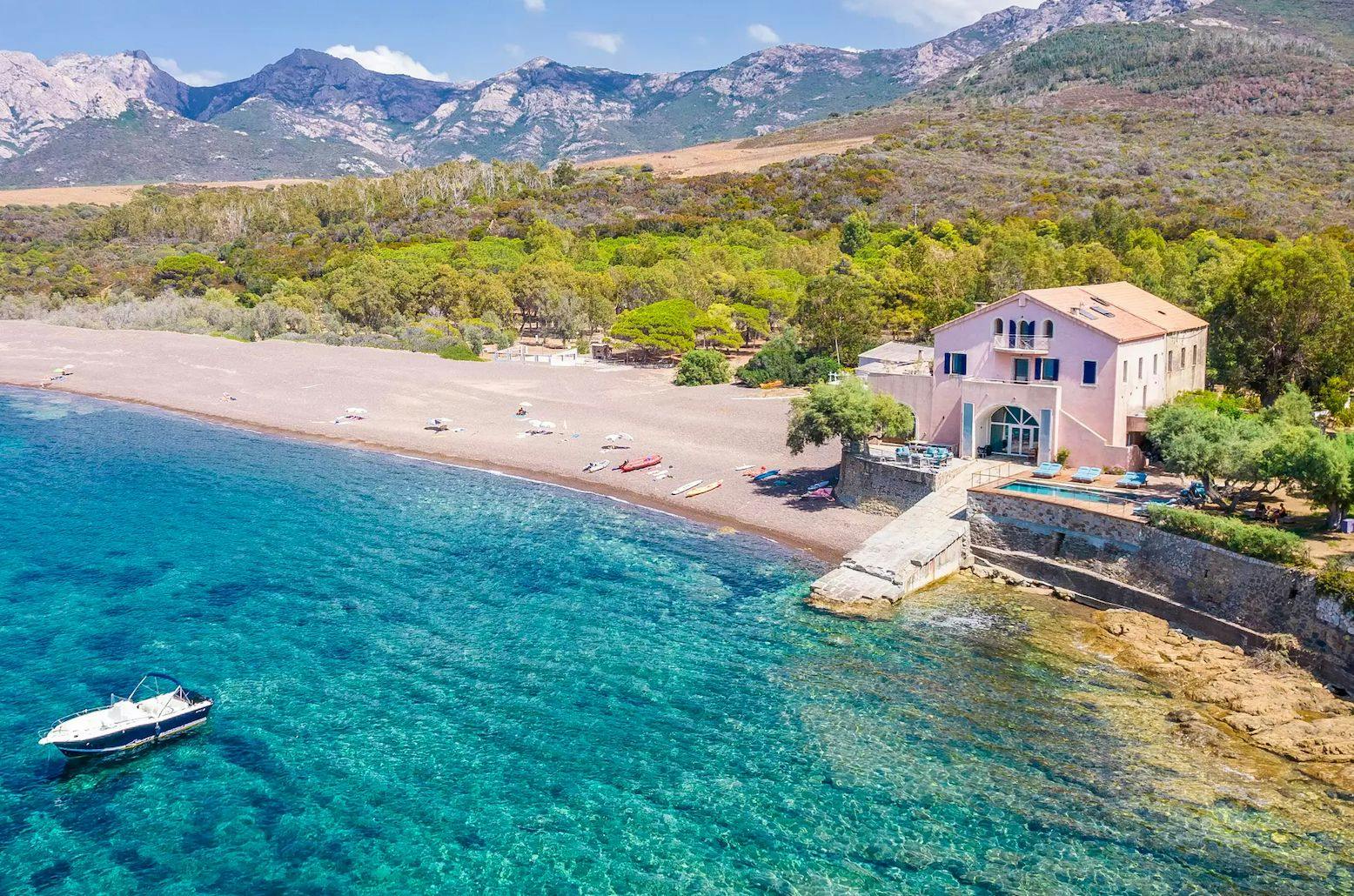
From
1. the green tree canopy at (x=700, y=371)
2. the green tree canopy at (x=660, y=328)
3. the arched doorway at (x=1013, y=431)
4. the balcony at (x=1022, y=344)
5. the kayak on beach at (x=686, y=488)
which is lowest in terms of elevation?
the kayak on beach at (x=686, y=488)

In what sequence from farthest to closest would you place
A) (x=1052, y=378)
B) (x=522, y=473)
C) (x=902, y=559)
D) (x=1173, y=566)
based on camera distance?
(x=522, y=473), (x=1052, y=378), (x=902, y=559), (x=1173, y=566)

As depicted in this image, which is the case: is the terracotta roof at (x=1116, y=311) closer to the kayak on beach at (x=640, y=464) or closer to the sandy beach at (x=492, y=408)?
the sandy beach at (x=492, y=408)

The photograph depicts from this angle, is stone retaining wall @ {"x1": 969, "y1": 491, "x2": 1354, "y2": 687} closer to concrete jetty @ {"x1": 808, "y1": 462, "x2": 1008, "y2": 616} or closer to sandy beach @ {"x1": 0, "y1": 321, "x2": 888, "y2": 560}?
concrete jetty @ {"x1": 808, "y1": 462, "x2": 1008, "y2": 616}

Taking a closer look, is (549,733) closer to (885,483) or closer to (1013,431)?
(885,483)

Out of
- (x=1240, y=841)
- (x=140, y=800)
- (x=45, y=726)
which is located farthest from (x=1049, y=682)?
(x=45, y=726)

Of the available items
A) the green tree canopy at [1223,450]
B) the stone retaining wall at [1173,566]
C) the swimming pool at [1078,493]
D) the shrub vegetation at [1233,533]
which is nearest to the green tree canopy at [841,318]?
the swimming pool at [1078,493]

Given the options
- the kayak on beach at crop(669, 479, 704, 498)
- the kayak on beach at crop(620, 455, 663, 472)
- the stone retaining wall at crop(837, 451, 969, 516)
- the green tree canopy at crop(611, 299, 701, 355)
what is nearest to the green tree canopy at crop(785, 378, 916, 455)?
the stone retaining wall at crop(837, 451, 969, 516)

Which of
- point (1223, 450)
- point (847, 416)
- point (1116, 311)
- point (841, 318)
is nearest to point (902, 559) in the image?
point (847, 416)
